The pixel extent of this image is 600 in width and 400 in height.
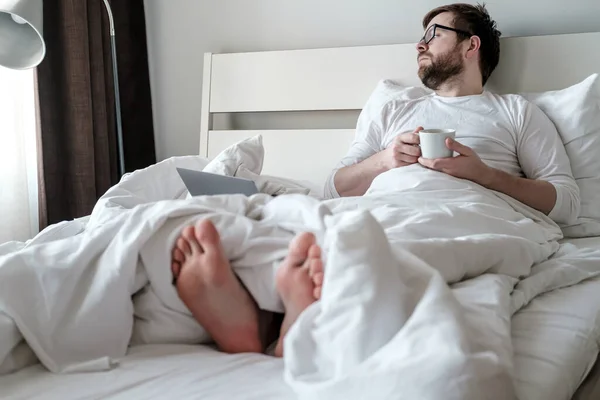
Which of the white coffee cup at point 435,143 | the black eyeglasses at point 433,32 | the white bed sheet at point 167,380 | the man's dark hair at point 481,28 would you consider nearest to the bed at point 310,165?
the white bed sheet at point 167,380

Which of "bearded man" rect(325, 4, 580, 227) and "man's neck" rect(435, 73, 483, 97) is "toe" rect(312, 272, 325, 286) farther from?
"man's neck" rect(435, 73, 483, 97)

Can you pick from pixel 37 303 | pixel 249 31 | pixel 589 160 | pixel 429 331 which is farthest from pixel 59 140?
pixel 429 331

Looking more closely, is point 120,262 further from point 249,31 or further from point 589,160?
point 249,31

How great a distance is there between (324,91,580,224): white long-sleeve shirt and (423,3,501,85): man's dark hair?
14cm

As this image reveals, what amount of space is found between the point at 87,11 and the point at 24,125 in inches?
19.7

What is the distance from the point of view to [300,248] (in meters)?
0.97

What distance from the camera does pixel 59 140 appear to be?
2.33 meters

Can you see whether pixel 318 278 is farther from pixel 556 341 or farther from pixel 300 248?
pixel 556 341

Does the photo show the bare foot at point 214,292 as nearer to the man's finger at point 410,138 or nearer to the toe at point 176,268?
the toe at point 176,268

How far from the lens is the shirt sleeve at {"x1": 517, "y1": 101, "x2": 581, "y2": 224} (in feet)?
5.71

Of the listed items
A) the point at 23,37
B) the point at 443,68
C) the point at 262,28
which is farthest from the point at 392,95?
the point at 23,37

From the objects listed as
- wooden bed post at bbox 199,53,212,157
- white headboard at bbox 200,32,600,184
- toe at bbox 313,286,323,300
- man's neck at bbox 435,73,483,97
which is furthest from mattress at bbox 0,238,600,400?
wooden bed post at bbox 199,53,212,157

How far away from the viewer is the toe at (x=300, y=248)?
975 mm

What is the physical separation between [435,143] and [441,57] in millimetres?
503
